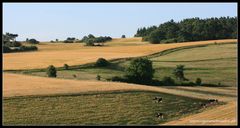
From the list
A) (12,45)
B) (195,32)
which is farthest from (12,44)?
(195,32)

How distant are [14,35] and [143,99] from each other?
6684 cm

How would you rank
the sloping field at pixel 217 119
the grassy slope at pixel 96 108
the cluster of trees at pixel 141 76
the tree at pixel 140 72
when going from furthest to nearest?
the tree at pixel 140 72, the cluster of trees at pixel 141 76, the grassy slope at pixel 96 108, the sloping field at pixel 217 119

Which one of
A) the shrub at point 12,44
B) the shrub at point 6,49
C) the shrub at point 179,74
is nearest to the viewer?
the shrub at point 179,74

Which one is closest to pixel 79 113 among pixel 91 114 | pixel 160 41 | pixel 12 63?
pixel 91 114

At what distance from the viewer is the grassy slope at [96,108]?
28531mm

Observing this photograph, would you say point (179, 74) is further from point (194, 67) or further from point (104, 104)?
point (104, 104)

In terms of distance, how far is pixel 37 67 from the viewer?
65000 millimetres

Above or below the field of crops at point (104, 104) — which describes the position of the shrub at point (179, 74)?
below

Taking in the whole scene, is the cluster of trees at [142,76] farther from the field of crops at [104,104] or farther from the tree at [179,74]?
the field of crops at [104,104]

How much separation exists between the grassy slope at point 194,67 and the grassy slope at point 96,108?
63.5 feet

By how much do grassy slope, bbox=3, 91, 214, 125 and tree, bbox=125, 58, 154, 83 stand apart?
685 inches

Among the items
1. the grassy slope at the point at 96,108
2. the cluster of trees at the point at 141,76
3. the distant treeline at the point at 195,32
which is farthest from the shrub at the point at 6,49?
the grassy slope at the point at 96,108

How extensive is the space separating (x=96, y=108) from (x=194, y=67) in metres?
35.7

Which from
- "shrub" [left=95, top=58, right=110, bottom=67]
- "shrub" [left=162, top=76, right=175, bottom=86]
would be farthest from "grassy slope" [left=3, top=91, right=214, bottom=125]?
"shrub" [left=95, top=58, right=110, bottom=67]
